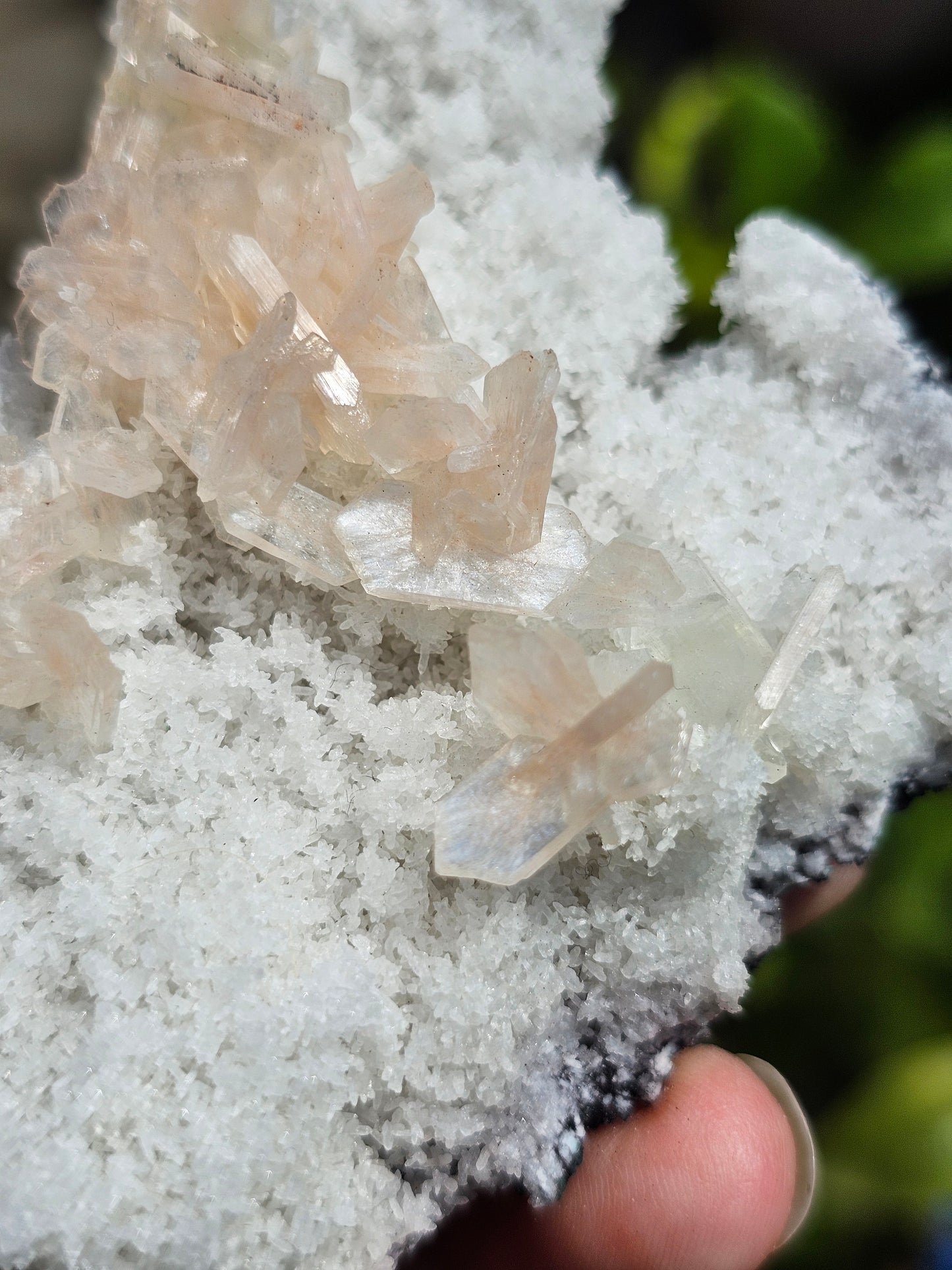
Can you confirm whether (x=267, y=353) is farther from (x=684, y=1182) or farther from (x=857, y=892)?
(x=857, y=892)

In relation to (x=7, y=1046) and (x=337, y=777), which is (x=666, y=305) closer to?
(x=337, y=777)

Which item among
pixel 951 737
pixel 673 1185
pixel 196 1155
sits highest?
pixel 951 737

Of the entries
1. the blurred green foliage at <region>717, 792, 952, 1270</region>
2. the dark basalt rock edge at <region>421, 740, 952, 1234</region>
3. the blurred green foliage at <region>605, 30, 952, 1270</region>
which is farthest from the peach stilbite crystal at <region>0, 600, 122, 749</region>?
the blurred green foliage at <region>717, 792, 952, 1270</region>


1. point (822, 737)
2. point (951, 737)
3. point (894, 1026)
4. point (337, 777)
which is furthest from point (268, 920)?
point (894, 1026)

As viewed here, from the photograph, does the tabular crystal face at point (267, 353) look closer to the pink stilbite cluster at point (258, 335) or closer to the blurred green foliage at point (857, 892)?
the pink stilbite cluster at point (258, 335)

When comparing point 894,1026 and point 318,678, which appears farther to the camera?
point 894,1026

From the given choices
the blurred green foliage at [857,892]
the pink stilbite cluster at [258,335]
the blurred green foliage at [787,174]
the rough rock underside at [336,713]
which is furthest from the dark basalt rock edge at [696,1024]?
the blurred green foliage at [787,174]

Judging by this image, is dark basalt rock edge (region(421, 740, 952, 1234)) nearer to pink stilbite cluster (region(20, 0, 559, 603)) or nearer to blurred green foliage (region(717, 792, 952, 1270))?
pink stilbite cluster (region(20, 0, 559, 603))
